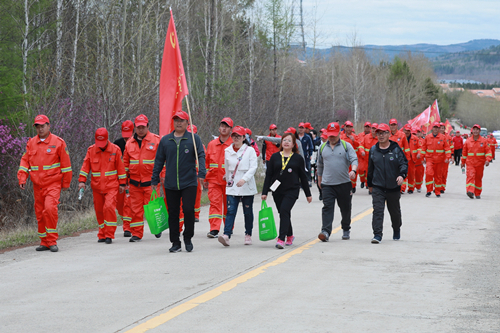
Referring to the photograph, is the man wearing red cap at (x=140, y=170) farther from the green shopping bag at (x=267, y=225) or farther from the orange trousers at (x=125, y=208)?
the green shopping bag at (x=267, y=225)

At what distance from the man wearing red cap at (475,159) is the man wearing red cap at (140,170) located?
37.9 feet

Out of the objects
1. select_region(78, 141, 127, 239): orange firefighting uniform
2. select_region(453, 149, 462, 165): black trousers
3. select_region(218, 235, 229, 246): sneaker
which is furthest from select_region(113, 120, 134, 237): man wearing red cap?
select_region(453, 149, 462, 165): black trousers

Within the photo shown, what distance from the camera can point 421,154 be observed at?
2042 cm

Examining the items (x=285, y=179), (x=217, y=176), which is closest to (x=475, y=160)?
(x=217, y=176)

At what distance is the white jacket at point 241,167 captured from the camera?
1050 centimetres

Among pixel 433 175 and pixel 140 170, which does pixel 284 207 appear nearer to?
pixel 140 170

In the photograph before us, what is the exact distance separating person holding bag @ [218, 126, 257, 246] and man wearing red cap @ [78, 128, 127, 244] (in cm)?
196

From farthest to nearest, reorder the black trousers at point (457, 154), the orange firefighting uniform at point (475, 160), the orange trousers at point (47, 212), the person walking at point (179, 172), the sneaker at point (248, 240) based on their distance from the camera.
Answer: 1. the black trousers at point (457, 154)
2. the orange firefighting uniform at point (475, 160)
3. the sneaker at point (248, 240)
4. the orange trousers at point (47, 212)
5. the person walking at point (179, 172)

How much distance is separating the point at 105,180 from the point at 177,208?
6.22ft

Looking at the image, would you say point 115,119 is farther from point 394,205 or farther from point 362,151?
point 394,205

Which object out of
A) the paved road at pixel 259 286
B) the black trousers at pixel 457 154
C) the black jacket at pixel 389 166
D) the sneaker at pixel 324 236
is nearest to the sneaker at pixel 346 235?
the paved road at pixel 259 286

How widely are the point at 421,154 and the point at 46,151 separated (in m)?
13.4

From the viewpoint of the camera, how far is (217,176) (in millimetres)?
11508

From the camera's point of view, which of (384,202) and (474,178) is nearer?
(384,202)
